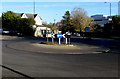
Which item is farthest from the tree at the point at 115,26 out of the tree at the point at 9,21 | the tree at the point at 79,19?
the tree at the point at 9,21

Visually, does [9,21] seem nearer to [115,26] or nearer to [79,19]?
[79,19]

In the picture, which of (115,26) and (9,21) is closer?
(115,26)

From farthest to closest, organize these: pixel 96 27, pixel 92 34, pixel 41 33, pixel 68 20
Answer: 1. pixel 96 27
2. pixel 68 20
3. pixel 92 34
4. pixel 41 33

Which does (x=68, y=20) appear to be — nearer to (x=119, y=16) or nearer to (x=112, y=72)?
(x=119, y=16)

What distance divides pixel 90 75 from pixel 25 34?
51.6 metres

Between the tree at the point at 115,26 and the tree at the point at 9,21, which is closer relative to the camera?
the tree at the point at 115,26

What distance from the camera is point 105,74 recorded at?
8.97 meters

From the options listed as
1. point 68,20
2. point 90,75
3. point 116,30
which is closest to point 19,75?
point 90,75

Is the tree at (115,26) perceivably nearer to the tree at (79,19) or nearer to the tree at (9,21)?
the tree at (79,19)

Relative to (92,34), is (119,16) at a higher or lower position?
higher

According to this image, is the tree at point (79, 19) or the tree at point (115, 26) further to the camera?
the tree at point (79, 19)

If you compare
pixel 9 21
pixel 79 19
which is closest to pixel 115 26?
pixel 79 19

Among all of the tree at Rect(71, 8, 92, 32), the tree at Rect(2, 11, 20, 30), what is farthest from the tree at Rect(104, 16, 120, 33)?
the tree at Rect(2, 11, 20, 30)

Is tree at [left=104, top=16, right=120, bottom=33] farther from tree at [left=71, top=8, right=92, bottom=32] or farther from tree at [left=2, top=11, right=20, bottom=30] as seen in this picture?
tree at [left=2, top=11, right=20, bottom=30]
